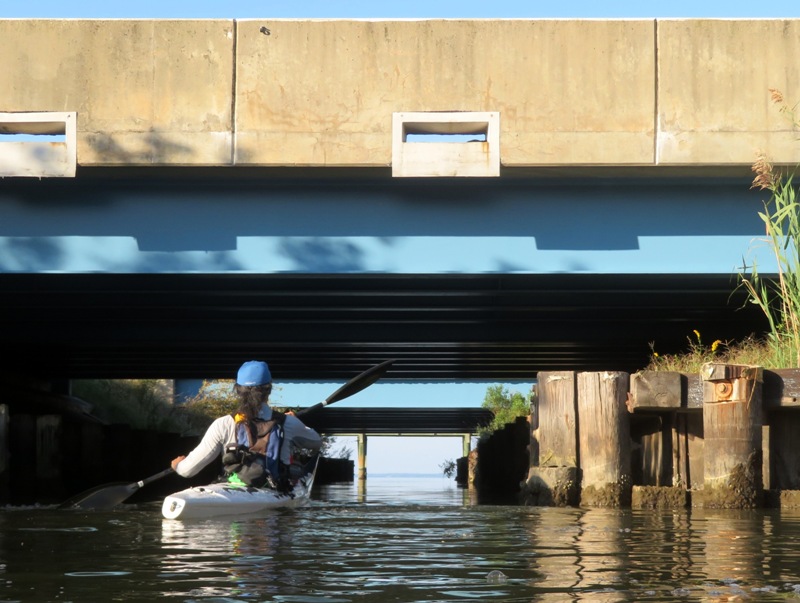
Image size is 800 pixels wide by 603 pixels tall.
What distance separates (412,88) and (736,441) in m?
5.38

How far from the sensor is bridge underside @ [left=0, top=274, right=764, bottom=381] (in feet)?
51.1

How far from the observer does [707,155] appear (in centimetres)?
1295

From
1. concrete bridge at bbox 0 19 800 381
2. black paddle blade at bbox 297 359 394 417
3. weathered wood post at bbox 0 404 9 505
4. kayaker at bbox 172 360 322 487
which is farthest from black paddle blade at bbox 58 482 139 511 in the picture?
weathered wood post at bbox 0 404 9 505

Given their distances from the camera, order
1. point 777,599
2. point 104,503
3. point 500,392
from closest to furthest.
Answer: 1. point 777,599
2. point 104,503
3. point 500,392

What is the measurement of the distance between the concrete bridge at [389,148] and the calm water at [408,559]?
176 inches

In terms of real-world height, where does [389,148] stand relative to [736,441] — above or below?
above

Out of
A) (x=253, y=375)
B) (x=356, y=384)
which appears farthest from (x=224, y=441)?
(x=356, y=384)

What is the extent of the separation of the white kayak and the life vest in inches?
5.0

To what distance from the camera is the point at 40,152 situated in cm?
1298

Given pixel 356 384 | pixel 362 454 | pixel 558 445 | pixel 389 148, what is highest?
pixel 389 148

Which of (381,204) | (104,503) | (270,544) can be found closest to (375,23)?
(381,204)

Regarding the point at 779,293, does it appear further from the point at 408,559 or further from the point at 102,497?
the point at 102,497

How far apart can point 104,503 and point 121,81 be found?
472 cm

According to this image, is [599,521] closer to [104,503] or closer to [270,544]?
[270,544]
